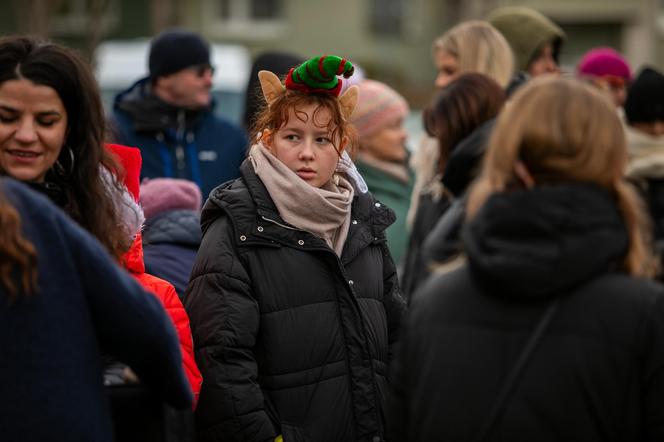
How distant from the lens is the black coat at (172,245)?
4660mm

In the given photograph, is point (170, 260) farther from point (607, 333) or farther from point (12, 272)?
point (607, 333)

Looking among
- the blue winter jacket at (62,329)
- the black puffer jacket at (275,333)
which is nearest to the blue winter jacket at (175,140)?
the black puffer jacket at (275,333)

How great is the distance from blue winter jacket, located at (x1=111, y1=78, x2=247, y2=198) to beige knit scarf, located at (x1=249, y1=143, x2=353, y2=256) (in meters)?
2.78

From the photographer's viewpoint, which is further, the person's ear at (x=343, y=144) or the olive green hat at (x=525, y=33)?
the olive green hat at (x=525, y=33)

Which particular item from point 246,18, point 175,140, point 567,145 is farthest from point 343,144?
point 246,18

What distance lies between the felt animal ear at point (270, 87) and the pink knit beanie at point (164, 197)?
81 cm

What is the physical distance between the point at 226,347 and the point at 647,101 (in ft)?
8.57

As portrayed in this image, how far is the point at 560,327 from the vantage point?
9.43ft

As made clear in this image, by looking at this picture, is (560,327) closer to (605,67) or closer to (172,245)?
(172,245)

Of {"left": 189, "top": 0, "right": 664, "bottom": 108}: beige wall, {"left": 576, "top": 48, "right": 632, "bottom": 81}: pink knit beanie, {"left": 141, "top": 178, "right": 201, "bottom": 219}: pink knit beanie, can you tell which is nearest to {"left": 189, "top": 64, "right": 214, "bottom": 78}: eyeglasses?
{"left": 141, "top": 178, "right": 201, "bottom": 219}: pink knit beanie

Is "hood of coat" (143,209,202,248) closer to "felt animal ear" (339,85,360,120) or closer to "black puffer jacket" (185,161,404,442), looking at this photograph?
"black puffer jacket" (185,161,404,442)

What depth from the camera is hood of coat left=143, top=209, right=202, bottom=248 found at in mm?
4793

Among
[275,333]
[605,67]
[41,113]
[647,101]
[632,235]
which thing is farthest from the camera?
[605,67]

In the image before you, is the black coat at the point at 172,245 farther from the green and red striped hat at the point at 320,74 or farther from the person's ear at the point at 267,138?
the green and red striped hat at the point at 320,74
